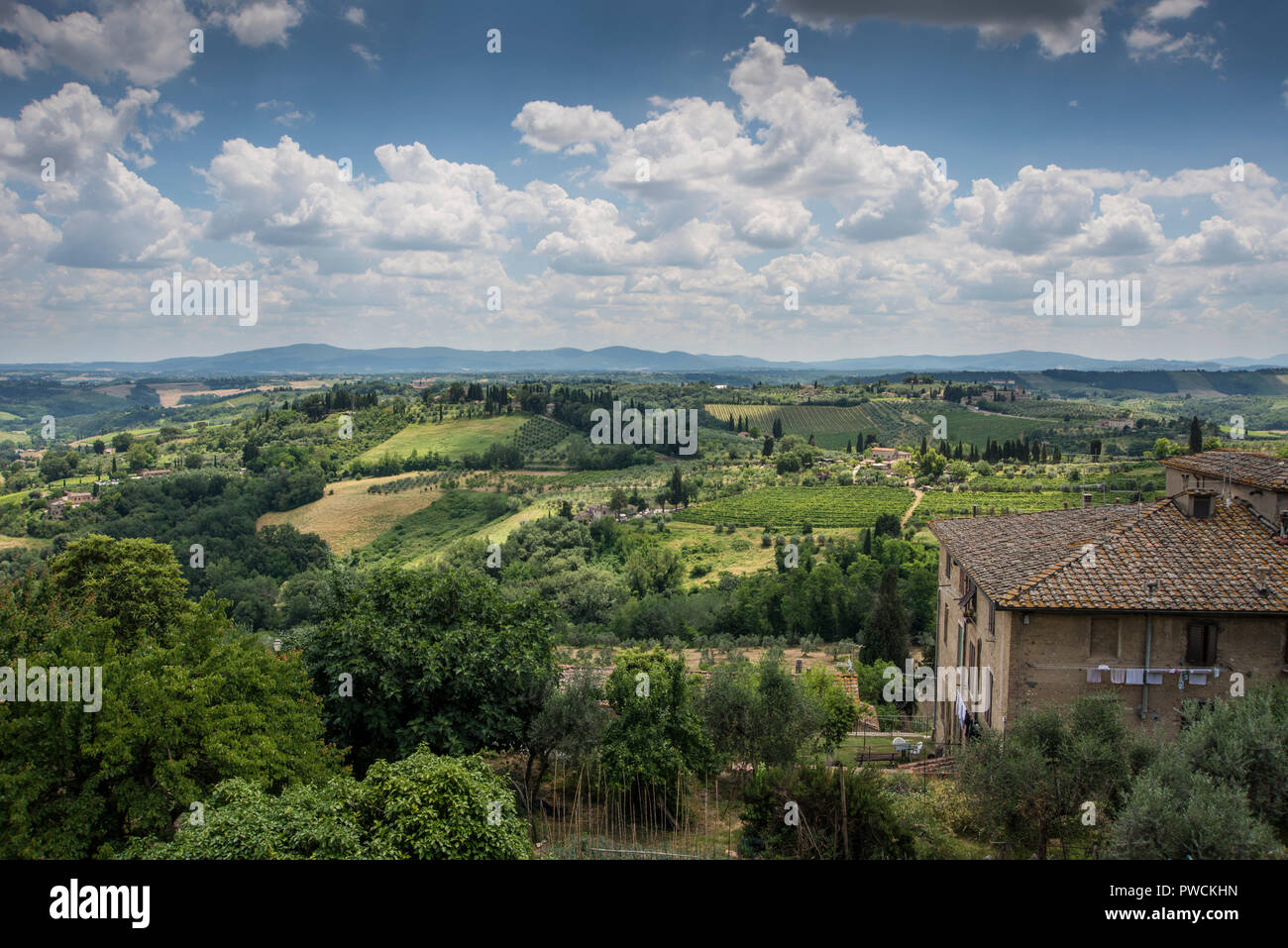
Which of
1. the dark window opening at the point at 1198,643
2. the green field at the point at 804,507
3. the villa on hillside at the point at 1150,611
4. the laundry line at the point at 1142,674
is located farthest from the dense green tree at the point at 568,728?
the green field at the point at 804,507

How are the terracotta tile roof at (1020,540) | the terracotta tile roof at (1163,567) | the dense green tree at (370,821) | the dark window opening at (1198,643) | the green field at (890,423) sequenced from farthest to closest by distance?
the green field at (890,423), the terracotta tile roof at (1020,540), the dark window opening at (1198,643), the terracotta tile roof at (1163,567), the dense green tree at (370,821)

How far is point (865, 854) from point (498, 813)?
685 centimetres

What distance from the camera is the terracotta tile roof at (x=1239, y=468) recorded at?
20141 millimetres

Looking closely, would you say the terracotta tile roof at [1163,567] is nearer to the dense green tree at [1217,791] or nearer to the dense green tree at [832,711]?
the dense green tree at [1217,791]

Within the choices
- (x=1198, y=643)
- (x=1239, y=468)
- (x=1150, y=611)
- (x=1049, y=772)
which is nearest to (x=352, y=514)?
(x=1239, y=468)

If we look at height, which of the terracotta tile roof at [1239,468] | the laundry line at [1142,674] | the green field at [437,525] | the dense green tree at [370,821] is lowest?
the green field at [437,525]

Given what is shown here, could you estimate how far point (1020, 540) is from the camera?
924 inches

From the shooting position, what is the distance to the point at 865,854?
1521 centimetres

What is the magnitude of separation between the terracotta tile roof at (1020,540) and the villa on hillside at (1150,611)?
4.7 inches

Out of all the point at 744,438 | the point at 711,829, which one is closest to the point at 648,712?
the point at 711,829

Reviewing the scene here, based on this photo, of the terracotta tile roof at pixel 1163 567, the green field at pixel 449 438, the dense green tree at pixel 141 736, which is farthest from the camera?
the green field at pixel 449 438

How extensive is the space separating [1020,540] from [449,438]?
130m
